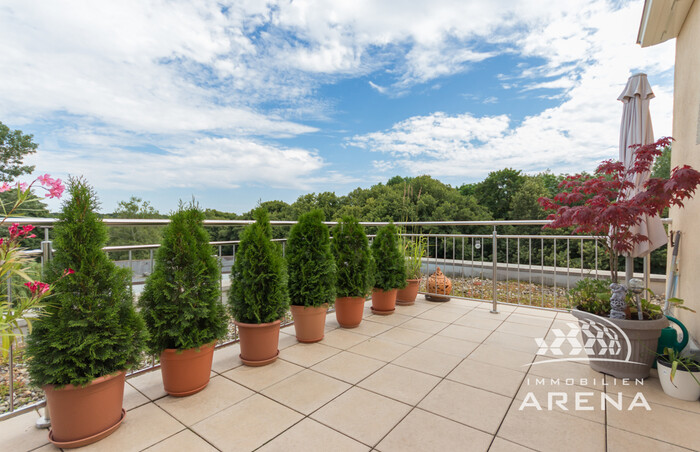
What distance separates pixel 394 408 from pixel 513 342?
Answer: 171 centimetres

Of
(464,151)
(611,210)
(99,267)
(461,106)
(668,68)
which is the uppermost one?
(461,106)

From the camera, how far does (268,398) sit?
1978 mm

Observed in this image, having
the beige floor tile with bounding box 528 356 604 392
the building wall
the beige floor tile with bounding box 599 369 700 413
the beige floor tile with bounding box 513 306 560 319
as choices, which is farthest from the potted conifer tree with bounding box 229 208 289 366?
the building wall

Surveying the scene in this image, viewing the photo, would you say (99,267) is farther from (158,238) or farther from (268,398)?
(268,398)

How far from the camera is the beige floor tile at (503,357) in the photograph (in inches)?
97.3

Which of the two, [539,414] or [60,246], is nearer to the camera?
[60,246]

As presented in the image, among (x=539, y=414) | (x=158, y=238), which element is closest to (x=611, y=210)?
(x=539, y=414)

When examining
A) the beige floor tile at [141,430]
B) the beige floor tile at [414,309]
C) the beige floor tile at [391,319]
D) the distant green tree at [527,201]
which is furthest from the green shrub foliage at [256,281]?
the distant green tree at [527,201]

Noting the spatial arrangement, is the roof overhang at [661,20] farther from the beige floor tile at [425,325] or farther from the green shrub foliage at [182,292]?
the green shrub foliage at [182,292]

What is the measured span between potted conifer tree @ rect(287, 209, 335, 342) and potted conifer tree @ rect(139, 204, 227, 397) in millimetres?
936

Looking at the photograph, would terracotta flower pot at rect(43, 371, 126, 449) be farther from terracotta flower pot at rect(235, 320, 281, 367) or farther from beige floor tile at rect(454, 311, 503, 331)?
beige floor tile at rect(454, 311, 503, 331)

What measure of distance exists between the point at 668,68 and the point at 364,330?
4956mm

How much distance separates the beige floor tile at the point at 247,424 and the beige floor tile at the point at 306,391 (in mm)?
70

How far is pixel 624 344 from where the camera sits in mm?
2205
